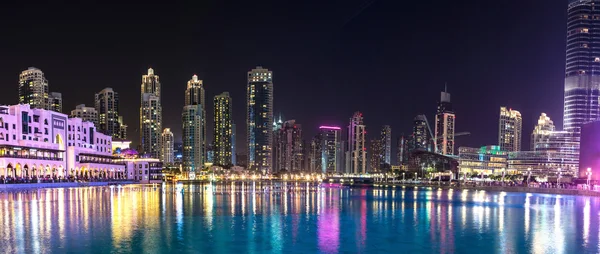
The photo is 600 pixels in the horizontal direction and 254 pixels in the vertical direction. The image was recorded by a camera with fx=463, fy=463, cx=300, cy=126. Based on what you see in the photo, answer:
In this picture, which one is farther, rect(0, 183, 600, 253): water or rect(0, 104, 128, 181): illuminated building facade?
rect(0, 104, 128, 181): illuminated building facade

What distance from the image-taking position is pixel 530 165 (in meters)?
190

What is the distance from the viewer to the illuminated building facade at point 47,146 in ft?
302

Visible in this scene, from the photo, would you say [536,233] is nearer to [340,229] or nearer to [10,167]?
[340,229]

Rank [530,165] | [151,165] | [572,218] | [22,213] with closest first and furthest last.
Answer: [22,213] < [572,218] < [151,165] < [530,165]

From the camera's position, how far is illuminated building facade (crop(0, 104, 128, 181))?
91.9 m

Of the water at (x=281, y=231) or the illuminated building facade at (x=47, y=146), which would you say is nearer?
the water at (x=281, y=231)

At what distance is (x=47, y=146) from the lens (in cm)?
10331

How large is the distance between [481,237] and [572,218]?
17680mm

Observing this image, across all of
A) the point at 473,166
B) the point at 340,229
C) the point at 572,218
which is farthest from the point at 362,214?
the point at 473,166

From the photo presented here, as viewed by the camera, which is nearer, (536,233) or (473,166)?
(536,233)

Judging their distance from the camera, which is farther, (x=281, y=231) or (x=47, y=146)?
(x=47, y=146)

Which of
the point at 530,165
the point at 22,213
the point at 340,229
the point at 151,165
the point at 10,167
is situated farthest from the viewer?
the point at 530,165

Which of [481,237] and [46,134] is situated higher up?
[46,134]

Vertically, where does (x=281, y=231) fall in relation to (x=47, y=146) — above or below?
below
